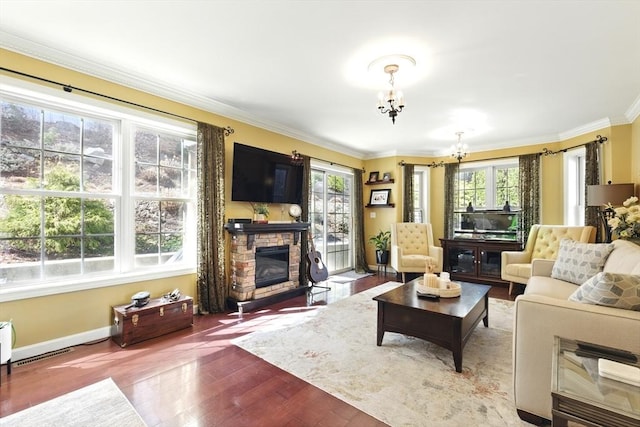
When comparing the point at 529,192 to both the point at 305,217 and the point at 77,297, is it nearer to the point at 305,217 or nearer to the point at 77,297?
the point at 305,217

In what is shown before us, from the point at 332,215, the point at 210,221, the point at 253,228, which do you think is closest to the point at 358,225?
the point at 332,215

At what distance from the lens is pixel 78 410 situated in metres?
1.80

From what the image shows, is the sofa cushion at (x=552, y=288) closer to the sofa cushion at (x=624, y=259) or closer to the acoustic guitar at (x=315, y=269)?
the sofa cushion at (x=624, y=259)

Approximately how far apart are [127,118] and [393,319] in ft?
10.8

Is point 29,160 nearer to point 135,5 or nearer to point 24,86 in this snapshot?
Answer: point 24,86

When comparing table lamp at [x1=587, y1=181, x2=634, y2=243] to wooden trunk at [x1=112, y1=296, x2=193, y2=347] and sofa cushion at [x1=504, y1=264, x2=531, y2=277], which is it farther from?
wooden trunk at [x1=112, y1=296, x2=193, y2=347]

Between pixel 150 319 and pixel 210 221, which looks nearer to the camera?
pixel 150 319

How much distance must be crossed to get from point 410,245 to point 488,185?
1954 mm

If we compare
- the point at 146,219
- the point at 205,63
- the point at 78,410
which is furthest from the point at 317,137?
the point at 78,410

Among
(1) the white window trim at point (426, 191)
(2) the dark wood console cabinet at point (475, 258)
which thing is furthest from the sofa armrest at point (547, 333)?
(1) the white window trim at point (426, 191)

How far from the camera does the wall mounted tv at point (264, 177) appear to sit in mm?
3916

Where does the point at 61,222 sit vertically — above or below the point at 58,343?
above

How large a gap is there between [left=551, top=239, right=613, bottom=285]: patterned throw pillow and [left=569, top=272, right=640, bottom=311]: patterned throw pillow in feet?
5.12

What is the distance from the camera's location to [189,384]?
6.84 feet
